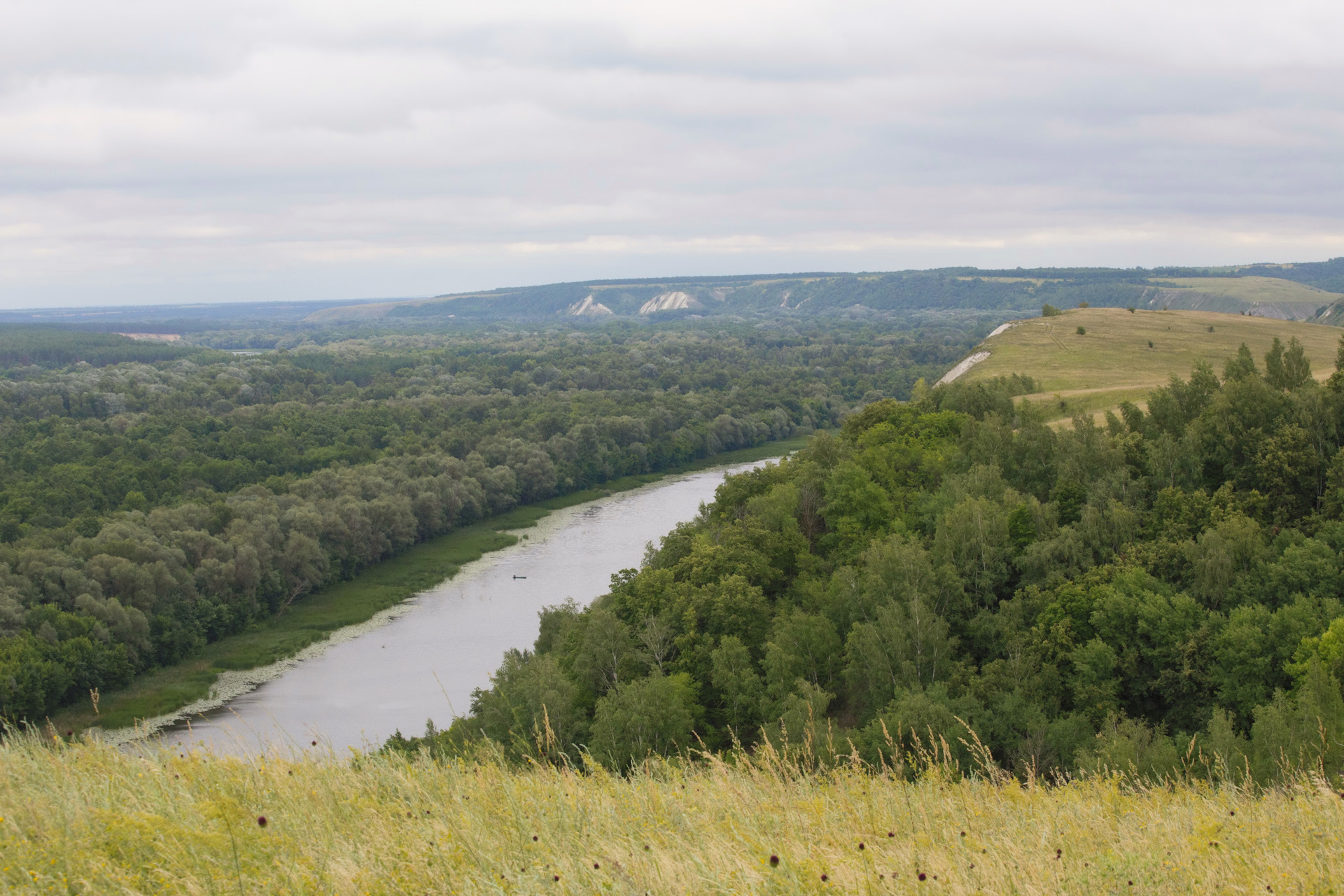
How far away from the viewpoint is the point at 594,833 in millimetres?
5590

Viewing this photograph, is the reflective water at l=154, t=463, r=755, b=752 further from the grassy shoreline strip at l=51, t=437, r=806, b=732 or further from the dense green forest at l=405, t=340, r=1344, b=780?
the dense green forest at l=405, t=340, r=1344, b=780

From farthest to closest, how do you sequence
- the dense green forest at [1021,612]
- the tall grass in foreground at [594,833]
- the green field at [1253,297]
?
the green field at [1253,297]
the dense green forest at [1021,612]
the tall grass in foreground at [594,833]

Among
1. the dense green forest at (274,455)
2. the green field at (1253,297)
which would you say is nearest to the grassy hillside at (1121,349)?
the dense green forest at (274,455)

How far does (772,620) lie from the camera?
90.9ft

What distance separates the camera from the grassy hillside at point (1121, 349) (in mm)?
44750

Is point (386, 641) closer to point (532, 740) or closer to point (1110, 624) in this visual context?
point (532, 740)

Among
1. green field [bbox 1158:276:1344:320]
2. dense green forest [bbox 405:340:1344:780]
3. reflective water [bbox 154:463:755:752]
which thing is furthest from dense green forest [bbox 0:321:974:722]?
green field [bbox 1158:276:1344:320]

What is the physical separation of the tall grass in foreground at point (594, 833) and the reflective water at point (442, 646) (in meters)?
14.7

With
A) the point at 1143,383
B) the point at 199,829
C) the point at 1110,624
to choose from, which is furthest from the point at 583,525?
the point at 199,829

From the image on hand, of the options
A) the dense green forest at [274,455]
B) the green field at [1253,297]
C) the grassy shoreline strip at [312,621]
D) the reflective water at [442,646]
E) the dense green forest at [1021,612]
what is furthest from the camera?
the green field at [1253,297]

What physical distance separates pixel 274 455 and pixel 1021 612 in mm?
62218

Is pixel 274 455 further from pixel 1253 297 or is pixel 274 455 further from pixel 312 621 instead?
→ pixel 1253 297

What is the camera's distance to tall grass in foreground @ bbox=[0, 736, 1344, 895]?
479 centimetres

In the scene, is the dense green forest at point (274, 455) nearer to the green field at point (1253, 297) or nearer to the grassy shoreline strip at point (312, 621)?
the grassy shoreline strip at point (312, 621)
